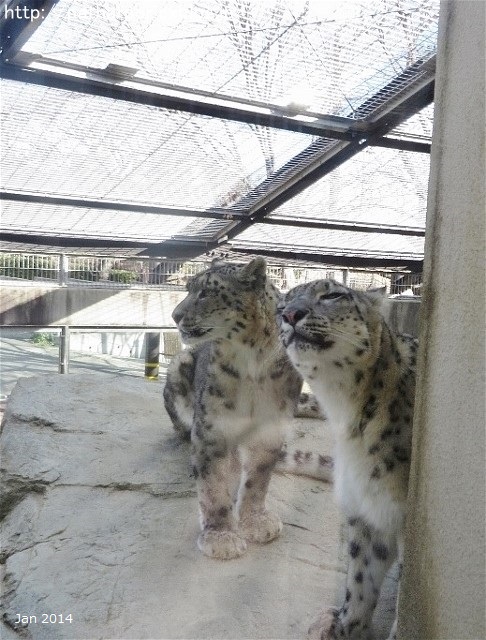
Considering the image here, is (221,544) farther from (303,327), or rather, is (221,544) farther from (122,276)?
(122,276)

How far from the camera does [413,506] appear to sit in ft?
6.08

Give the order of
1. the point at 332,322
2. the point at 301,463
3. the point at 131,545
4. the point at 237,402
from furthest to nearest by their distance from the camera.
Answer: the point at 301,463
the point at 237,402
the point at 131,545
the point at 332,322

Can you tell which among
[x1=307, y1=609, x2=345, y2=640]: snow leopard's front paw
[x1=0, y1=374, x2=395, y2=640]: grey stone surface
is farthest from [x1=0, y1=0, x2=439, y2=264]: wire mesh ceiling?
[x1=307, y1=609, x2=345, y2=640]: snow leopard's front paw

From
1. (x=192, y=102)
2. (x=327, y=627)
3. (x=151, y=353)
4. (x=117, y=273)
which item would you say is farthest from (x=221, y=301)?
(x=327, y=627)

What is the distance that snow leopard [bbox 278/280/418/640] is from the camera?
2.10 meters

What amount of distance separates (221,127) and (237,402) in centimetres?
107

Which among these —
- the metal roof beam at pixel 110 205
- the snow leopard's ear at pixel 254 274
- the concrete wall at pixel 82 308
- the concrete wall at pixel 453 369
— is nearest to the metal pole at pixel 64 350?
the concrete wall at pixel 82 308

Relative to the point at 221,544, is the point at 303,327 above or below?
above

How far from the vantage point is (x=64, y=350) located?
2270 millimetres

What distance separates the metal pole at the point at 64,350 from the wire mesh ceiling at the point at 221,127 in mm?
363

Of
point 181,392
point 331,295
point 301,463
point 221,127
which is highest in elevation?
point 221,127

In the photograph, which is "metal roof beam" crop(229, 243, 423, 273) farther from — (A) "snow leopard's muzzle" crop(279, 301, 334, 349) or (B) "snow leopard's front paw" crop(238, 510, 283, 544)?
(B) "snow leopard's front paw" crop(238, 510, 283, 544)

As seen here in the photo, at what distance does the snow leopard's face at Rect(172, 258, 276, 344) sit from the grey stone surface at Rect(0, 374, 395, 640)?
0.50 metres

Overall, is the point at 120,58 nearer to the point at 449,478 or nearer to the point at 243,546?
the point at 449,478
